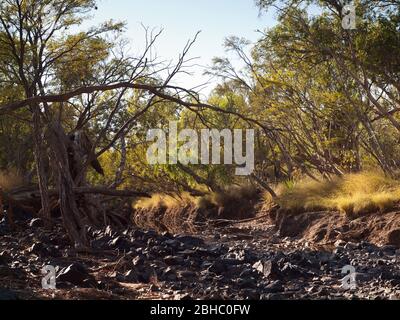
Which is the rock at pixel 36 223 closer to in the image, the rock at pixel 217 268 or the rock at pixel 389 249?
the rock at pixel 217 268

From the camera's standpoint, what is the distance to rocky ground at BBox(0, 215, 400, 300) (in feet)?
21.8

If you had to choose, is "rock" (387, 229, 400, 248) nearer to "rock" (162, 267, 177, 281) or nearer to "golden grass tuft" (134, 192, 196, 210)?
"rock" (162, 267, 177, 281)

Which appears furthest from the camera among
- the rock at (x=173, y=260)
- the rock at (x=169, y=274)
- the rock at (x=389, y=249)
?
the rock at (x=389, y=249)

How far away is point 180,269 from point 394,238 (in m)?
4.64

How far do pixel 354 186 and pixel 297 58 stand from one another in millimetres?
3826

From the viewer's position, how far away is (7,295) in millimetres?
5449

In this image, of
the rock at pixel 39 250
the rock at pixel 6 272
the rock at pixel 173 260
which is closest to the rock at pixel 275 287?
the rock at pixel 173 260

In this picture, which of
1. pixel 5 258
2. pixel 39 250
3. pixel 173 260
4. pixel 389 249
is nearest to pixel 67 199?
pixel 39 250

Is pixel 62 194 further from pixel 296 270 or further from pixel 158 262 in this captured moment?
pixel 296 270

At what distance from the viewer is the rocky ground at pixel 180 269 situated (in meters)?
6.64

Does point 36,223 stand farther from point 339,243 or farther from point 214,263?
point 339,243

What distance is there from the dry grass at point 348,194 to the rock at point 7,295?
8.75 metres

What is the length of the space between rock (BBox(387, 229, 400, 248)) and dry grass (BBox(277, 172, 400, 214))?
3.87 feet

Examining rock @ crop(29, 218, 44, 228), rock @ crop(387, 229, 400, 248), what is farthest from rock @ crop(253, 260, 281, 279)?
rock @ crop(29, 218, 44, 228)
